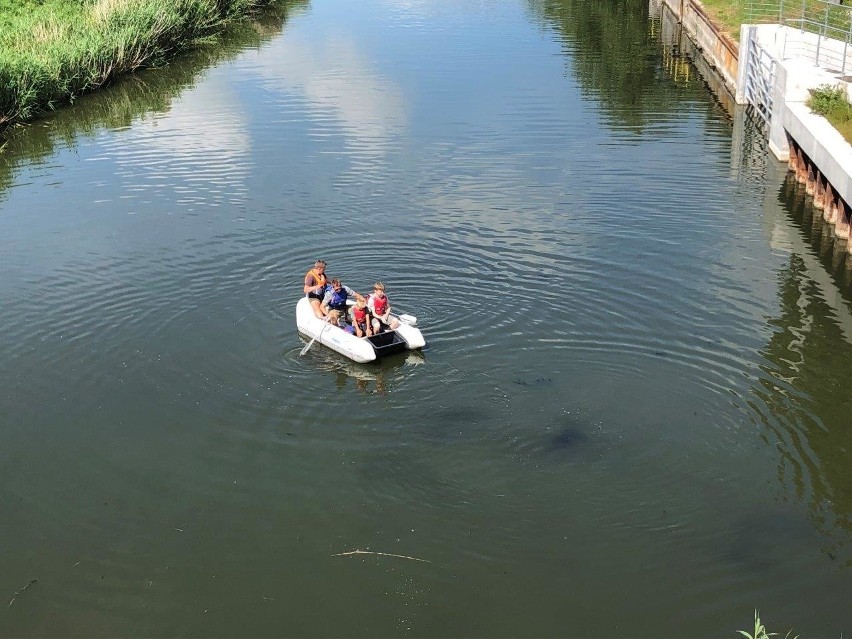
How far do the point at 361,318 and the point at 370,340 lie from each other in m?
0.59

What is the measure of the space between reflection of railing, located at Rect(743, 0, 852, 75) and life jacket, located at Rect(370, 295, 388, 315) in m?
17.6

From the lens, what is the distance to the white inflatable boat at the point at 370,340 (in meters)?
19.0

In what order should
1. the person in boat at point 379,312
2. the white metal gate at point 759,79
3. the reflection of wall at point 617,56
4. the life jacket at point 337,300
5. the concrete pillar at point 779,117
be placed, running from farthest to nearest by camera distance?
the reflection of wall at point 617,56
the white metal gate at point 759,79
the concrete pillar at point 779,117
the life jacket at point 337,300
the person in boat at point 379,312

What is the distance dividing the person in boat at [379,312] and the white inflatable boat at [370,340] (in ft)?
0.54

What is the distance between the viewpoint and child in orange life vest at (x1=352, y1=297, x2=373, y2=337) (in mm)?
19234

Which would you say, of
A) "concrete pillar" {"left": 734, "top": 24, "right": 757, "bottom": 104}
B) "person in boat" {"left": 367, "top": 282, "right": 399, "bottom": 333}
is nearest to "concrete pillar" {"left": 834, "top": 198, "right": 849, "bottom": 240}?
"person in boat" {"left": 367, "top": 282, "right": 399, "bottom": 333}

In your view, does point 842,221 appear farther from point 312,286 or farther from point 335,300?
point 312,286

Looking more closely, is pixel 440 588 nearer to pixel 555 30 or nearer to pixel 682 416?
pixel 682 416

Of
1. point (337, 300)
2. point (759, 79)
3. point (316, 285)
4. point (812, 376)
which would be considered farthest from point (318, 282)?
point (759, 79)

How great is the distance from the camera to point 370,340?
1898cm

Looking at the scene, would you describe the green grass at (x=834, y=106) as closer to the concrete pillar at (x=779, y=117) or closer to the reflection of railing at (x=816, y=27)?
the concrete pillar at (x=779, y=117)

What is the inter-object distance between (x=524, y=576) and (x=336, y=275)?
10.9 meters

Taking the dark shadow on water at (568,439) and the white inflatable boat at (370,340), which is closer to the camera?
the dark shadow on water at (568,439)

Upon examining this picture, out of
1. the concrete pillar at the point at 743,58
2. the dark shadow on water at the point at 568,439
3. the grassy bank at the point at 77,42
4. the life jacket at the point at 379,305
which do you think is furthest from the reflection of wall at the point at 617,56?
the dark shadow on water at the point at 568,439
